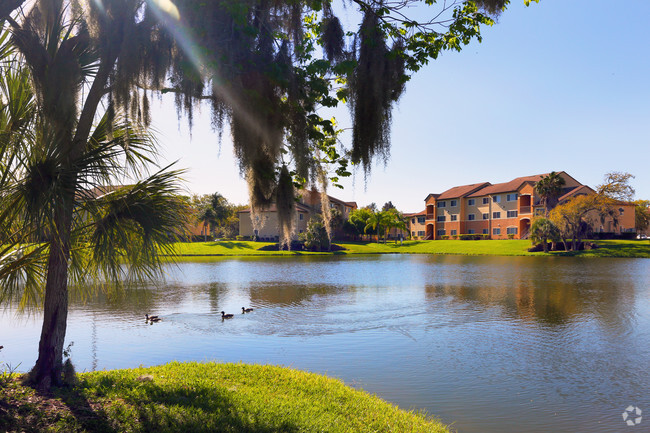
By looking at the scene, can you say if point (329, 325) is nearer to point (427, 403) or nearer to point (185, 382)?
point (427, 403)

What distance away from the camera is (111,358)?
11.7m

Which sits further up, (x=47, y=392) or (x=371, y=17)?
(x=371, y=17)

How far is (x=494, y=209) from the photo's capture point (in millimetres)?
88188

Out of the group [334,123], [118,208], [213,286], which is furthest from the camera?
[213,286]

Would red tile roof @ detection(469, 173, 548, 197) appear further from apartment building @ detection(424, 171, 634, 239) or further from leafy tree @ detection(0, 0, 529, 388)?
leafy tree @ detection(0, 0, 529, 388)

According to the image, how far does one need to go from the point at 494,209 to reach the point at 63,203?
9018cm

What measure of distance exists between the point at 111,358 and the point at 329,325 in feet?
24.0

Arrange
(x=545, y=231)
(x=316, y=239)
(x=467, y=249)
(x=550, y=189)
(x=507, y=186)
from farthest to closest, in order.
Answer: (x=507, y=186) → (x=550, y=189) → (x=467, y=249) → (x=316, y=239) → (x=545, y=231)

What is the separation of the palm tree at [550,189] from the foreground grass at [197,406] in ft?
249

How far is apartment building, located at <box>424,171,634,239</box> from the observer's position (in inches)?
3189

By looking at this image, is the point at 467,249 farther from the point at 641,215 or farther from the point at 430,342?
the point at 430,342

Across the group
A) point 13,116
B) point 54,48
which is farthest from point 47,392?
point 54,48

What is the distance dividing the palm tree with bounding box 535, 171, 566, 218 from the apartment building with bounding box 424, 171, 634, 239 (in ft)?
5.40

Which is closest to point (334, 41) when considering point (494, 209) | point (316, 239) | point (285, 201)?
A: point (285, 201)
